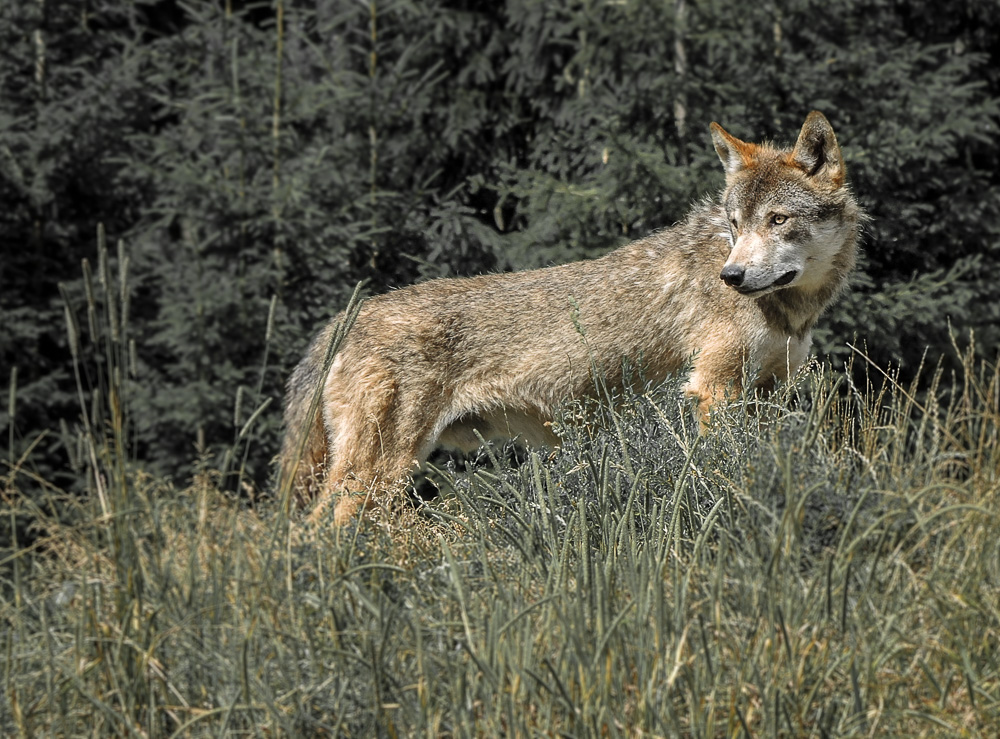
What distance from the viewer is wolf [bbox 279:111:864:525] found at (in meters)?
6.01

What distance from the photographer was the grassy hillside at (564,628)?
3162mm

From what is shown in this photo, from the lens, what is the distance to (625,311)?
6480 millimetres

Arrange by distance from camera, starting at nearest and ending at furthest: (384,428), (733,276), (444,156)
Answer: (733,276) < (384,428) < (444,156)

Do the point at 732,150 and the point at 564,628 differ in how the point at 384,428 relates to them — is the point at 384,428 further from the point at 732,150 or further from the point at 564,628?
the point at 564,628

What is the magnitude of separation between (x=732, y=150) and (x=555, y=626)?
3.64 metres

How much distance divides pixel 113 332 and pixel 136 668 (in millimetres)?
1037

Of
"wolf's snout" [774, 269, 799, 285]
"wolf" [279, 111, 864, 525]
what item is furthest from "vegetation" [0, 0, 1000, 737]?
"wolf's snout" [774, 269, 799, 285]

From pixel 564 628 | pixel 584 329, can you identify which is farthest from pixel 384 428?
pixel 564 628

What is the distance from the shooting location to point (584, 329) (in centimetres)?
646

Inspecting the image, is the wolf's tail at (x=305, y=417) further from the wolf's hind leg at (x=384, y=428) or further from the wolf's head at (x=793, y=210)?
the wolf's head at (x=793, y=210)

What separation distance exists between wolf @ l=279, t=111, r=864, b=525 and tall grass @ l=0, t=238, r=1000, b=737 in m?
1.92

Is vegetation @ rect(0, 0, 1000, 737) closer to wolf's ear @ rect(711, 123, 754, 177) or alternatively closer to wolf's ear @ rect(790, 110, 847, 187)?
wolf's ear @ rect(790, 110, 847, 187)

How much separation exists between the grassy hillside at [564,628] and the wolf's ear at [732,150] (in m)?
2.49

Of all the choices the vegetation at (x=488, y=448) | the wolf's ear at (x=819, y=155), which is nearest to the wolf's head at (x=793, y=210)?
the wolf's ear at (x=819, y=155)
